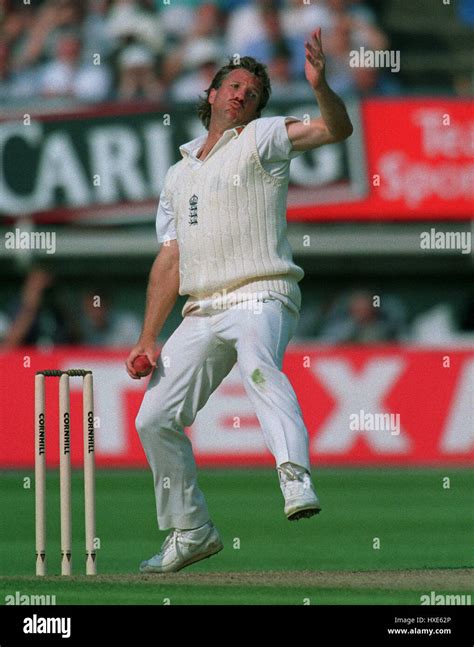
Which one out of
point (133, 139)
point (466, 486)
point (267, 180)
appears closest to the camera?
point (267, 180)

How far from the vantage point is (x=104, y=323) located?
1698 cm

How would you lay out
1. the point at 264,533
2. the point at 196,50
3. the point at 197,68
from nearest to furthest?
the point at 264,533, the point at 197,68, the point at 196,50

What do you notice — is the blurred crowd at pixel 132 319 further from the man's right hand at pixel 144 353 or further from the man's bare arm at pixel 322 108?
the man's bare arm at pixel 322 108

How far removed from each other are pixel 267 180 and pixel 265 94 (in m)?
0.45

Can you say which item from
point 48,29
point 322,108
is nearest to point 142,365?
point 322,108

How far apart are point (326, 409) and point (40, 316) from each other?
3522 millimetres

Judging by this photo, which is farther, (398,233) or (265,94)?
(398,233)

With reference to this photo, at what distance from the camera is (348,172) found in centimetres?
1675

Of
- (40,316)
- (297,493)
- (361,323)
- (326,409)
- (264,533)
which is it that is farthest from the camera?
(361,323)

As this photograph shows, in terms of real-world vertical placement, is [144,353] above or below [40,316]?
below

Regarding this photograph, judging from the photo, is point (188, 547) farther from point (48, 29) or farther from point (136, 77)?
point (48, 29)
